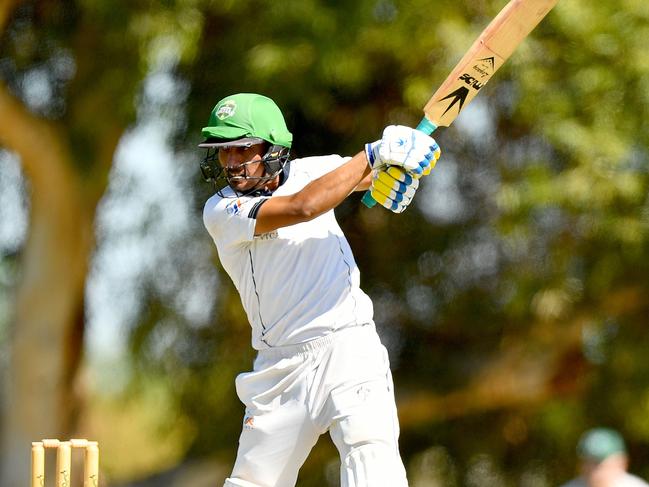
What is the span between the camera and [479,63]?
4.26 metres

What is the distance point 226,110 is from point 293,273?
524 mm

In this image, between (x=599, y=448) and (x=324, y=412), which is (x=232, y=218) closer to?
(x=324, y=412)

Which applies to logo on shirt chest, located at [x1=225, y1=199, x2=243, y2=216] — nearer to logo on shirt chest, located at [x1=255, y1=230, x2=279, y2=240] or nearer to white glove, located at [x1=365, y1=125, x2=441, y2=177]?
logo on shirt chest, located at [x1=255, y1=230, x2=279, y2=240]

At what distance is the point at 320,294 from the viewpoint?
409cm

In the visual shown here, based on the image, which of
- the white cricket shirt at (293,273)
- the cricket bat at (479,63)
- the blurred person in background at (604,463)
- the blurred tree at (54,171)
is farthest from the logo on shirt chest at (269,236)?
the blurred tree at (54,171)

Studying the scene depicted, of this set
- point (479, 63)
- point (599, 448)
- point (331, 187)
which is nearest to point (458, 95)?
point (479, 63)

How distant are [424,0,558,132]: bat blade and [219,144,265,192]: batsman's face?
55 cm

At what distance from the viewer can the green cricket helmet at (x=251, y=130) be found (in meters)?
4.10

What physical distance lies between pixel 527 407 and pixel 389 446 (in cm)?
510

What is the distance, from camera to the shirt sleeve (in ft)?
13.3

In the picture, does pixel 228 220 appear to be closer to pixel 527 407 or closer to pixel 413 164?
pixel 413 164

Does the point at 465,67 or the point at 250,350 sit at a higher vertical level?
the point at 465,67

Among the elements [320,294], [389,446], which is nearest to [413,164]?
[320,294]

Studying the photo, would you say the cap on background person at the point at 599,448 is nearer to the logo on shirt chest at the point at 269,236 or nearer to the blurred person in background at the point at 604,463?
the blurred person in background at the point at 604,463
